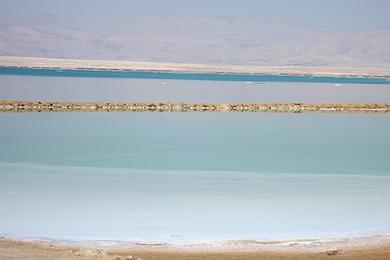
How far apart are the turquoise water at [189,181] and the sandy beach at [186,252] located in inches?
25.9

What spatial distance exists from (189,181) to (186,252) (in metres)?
4.52

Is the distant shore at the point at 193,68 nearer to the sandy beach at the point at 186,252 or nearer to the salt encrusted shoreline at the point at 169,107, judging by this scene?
the salt encrusted shoreline at the point at 169,107

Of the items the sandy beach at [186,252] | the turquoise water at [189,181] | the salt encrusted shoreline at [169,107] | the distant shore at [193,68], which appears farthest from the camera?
the distant shore at [193,68]

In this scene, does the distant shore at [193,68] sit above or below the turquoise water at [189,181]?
above

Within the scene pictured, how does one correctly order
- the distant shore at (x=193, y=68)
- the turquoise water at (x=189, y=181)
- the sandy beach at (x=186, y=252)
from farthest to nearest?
1. the distant shore at (x=193, y=68)
2. the turquoise water at (x=189, y=181)
3. the sandy beach at (x=186, y=252)

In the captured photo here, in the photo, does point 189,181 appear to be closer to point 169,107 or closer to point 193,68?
point 169,107

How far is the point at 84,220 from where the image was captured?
816cm

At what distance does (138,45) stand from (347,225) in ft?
447

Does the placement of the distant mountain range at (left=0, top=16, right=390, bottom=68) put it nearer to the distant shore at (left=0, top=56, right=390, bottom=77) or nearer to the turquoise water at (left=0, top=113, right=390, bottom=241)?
the distant shore at (left=0, top=56, right=390, bottom=77)

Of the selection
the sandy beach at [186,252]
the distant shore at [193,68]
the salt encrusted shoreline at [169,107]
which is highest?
the distant shore at [193,68]

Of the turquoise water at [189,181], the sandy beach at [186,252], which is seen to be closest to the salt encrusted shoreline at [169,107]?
the turquoise water at [189,181]

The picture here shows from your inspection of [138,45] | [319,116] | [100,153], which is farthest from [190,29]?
[100,153]

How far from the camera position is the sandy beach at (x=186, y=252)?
19.6ft

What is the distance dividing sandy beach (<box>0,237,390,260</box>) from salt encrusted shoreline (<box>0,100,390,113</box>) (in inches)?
763
